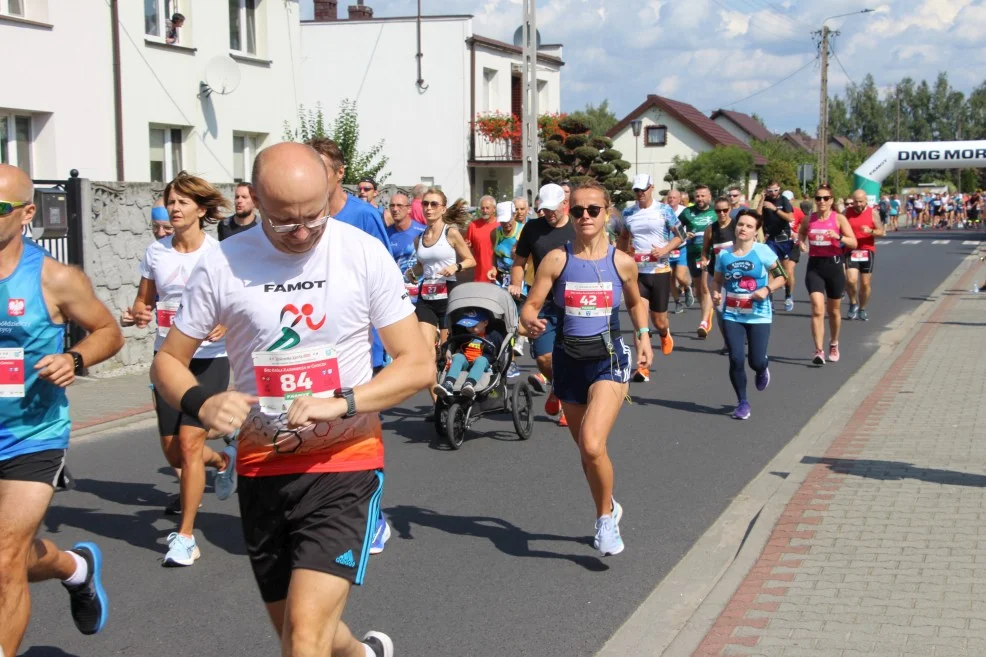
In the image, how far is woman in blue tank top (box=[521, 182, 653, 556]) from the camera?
20.5 feet

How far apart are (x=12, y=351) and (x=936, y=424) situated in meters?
7.60

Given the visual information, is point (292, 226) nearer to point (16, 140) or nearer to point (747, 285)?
point (747, 285)


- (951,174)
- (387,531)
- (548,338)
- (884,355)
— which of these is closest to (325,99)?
(884,355)

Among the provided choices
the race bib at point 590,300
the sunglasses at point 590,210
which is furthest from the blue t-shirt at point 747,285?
the sunglasses at point 590,210

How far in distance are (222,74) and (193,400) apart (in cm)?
1765

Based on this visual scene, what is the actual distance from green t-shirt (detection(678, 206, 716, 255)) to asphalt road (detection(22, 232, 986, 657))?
22.0ft

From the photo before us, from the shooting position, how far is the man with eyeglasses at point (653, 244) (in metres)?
13.6

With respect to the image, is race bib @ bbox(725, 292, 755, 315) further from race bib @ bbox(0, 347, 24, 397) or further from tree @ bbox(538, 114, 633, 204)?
tree @ bbox(538, 114, 633, 204)

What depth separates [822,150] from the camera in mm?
48156

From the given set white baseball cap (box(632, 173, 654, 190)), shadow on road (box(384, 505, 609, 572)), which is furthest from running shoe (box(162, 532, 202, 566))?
white baseball cap (box(632, 173, 654, 190))

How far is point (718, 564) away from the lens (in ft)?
19.9

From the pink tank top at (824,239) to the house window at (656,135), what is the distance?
197ft

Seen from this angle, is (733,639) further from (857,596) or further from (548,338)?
(548,338)

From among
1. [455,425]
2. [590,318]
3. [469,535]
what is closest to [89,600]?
[469,535]
